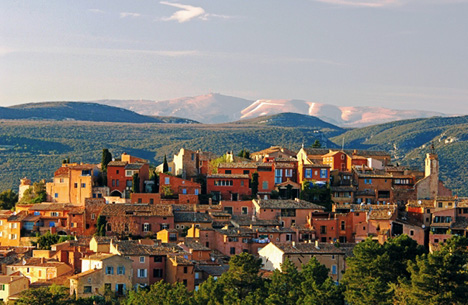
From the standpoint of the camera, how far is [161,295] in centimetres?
5553

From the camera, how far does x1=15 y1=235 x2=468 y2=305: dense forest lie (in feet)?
178

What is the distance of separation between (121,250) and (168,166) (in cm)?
3028

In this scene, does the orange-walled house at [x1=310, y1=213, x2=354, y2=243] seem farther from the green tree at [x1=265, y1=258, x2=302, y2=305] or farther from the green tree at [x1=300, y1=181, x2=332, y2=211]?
the green tree at [x1=265, y1=258, x2=302, y2=305]

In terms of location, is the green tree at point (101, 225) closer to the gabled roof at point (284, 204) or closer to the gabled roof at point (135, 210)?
the gabled roof at point (135, 210)

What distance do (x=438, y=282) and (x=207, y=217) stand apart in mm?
22067

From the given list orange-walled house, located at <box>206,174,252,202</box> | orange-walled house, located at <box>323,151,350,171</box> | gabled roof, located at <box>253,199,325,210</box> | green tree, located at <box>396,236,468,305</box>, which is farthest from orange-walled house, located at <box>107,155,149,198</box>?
green tree, located at <box>396,236,468,305</box>

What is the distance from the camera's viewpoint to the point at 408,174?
8394cm

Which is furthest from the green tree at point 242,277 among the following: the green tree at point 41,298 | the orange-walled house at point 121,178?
the orange-walled house at point 121,178

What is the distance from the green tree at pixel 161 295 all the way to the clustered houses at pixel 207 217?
256 cm

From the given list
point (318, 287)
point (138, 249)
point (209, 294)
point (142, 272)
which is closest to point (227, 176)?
point (138, 249)

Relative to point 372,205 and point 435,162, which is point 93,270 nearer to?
point 372,205

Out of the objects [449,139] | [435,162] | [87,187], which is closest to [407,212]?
[435,162]

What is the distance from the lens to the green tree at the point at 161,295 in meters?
54.6

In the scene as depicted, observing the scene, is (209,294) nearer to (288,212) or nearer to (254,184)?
(288,212)
